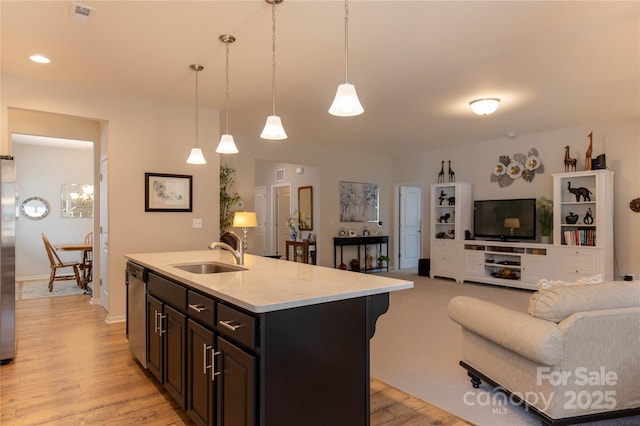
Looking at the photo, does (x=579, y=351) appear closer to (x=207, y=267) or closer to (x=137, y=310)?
(x=207, y=267)

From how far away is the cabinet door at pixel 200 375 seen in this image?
1.86 metres

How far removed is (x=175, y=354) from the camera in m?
2.29

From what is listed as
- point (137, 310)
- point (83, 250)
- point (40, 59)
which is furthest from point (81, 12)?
point (83, 250)

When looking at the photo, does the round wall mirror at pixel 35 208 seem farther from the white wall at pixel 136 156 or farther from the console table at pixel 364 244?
the console table at pixel 364 244

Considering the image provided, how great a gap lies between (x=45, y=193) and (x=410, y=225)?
7.76 m

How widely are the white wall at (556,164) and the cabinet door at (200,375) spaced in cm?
619

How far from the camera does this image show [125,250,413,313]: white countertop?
1601mm

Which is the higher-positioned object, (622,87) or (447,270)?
(622,87)

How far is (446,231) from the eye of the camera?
7.71 meters

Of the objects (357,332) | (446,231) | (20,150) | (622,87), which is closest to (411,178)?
(446,231)

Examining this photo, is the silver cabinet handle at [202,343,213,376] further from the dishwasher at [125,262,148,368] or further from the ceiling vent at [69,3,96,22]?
the ceiling vent at [69,3,96,22]

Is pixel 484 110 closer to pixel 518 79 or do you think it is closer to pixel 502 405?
pixel 518 79

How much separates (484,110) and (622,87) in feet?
4.70

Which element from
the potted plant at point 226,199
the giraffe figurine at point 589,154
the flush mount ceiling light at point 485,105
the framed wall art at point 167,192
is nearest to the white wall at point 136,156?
the framed wall art at point 167,192
